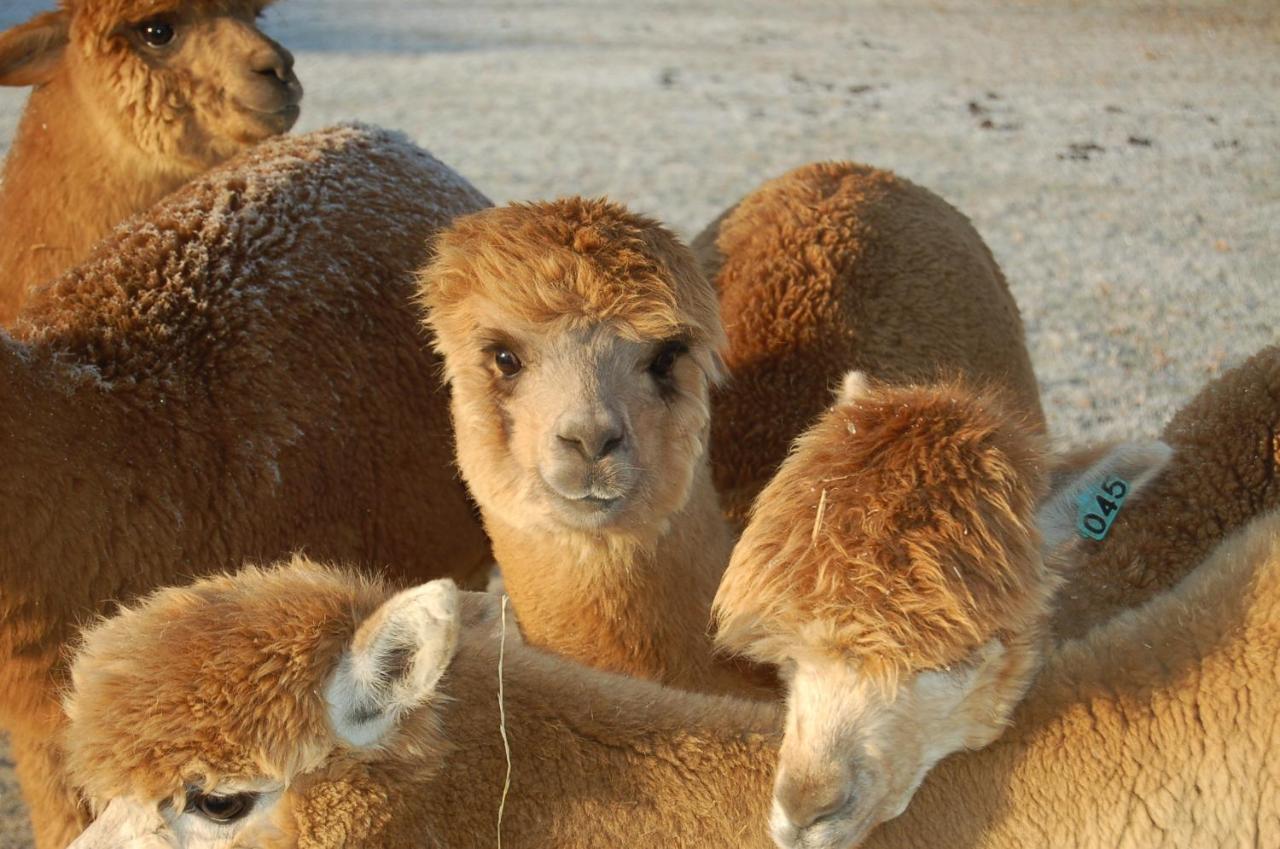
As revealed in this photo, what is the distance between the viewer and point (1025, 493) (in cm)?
273

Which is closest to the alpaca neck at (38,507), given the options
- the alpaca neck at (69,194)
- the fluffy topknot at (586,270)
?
the fluffy topknot at (586,270)

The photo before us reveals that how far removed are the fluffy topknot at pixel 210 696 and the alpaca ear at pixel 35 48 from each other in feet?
12.6

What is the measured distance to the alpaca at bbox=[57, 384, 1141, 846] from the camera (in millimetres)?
2465

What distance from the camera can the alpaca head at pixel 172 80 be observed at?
5262 mm

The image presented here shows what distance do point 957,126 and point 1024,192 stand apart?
3325 millimetres

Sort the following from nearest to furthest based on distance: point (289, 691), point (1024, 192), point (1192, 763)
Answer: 1. point (289, 691)
2. point (1192, 763)
3. point (1024, 192)

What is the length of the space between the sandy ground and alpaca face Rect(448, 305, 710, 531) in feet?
8.31

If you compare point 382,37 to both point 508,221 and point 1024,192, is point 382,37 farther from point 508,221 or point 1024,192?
point 508,221

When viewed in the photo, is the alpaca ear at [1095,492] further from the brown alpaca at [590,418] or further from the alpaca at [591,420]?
the brown alpaca at [590,418]

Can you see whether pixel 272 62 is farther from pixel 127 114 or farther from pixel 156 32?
pixel 127 114

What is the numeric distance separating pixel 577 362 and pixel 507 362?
0.87 ft

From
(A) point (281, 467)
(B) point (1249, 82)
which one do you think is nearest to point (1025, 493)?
(A) point (281, 467)

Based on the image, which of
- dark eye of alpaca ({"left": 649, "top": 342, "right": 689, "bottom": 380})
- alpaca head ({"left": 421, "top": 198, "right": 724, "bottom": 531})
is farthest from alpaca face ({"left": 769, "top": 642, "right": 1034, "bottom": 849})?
dark eye of alpaca ({"left": 649, "top": 342, "right": 689, "bottom": 380})

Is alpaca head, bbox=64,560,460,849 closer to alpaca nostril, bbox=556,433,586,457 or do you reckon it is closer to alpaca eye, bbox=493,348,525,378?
alpaca nostril, bbox=556,433,586,457
